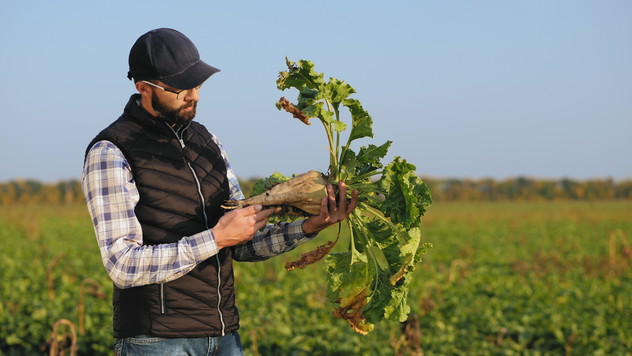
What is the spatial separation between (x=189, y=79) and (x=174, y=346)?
1050 millimetres

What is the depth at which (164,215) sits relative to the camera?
2549 mm

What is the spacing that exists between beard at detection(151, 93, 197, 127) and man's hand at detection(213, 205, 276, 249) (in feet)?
1.43

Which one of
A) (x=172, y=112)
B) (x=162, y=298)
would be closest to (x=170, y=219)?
(x=162, y=298)

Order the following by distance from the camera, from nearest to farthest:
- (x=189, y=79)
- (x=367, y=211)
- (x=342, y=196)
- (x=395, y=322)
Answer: (x=189, y=79) → (x=342, y=196) → (x=367, y=211) → (x=395, y=322)

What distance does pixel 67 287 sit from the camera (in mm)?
9539

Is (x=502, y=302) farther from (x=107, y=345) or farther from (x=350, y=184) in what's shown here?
(x=350, y=184)

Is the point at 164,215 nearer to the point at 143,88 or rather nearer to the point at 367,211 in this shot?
the point at 143,88

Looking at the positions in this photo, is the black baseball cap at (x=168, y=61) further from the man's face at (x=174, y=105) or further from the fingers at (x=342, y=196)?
the fingers at (x=342, y=196)

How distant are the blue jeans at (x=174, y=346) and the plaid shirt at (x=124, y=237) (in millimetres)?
252

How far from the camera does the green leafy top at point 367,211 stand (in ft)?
8.79

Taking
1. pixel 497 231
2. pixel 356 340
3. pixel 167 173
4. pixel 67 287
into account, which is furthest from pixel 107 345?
pixel 497 231

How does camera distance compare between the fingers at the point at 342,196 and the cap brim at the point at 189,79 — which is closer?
the cap brim at the point at 189,79

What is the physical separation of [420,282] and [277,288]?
7.57ft

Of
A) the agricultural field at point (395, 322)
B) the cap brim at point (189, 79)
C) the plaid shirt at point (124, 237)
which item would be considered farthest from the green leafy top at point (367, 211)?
the agricultural field at point (395, 322)
